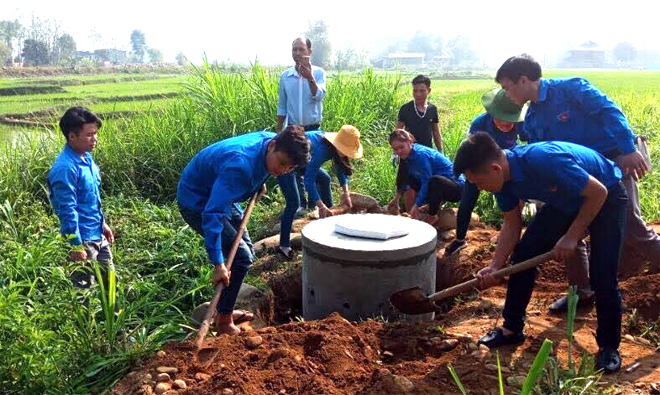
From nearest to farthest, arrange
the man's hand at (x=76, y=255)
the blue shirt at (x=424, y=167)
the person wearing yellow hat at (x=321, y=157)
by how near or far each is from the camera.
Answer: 1. the man's hand at (x=76, y=255)
2. the person wearing yellow hat at (x=321, y=157)
3. the blue shirt at (x=424, y=167)

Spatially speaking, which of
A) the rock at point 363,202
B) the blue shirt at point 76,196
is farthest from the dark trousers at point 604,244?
the rock at point 363,202

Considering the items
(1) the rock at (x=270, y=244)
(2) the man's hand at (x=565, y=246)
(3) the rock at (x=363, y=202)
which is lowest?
(1) the rock at (x=270, y=244)

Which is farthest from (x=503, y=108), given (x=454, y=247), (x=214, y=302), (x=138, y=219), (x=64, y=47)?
(x=64, y=47)

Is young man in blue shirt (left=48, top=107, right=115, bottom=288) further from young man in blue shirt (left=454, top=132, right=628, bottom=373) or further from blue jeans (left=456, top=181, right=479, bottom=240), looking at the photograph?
blue jeans (left=456, top=181, right=479, bottom=240)

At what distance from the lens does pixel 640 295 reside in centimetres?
361

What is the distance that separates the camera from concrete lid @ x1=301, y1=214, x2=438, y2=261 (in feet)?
11.9

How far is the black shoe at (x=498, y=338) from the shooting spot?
302 centimetres

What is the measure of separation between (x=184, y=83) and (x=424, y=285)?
5.60 meters

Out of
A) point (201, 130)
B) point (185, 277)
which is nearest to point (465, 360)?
point (185, 277)

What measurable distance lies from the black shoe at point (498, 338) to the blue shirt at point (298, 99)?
3.26m

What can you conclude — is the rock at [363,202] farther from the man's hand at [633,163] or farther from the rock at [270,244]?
the man's hand at [633,163]

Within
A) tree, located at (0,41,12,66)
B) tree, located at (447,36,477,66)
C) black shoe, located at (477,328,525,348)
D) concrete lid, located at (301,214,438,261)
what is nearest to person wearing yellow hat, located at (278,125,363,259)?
concrete lid, located at (301,214,438,261)

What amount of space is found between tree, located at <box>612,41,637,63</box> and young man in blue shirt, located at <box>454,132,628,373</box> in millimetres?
109842

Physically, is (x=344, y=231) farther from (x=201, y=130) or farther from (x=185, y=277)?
(x=201, y=130)
